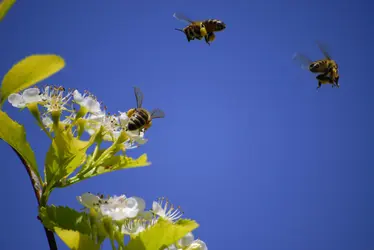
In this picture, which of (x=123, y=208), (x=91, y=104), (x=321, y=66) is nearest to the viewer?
(x=123, y=208)

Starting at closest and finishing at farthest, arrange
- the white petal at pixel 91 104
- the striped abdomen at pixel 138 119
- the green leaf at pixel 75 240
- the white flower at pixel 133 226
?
1. the green leaf at pixel 75 240
2. the white flower at pixel 133 226
3. the white petal at pixel 91 104
4. the striped abdomen at pixel 138 119

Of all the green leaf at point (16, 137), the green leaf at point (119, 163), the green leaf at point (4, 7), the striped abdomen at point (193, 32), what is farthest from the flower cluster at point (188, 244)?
the striped abdomen at point (193, 32)

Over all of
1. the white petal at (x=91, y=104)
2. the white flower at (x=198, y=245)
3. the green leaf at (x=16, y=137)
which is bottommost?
the white flower at (x=198, y=245)

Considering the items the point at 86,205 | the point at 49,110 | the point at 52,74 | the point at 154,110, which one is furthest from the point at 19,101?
the point at 154,110

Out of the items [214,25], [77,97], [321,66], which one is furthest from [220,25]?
[77,97]

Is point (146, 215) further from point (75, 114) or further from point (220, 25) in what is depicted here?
point (220, 25)

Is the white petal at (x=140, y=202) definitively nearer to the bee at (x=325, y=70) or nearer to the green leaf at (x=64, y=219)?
the green leaf at (x=64, y=219)
